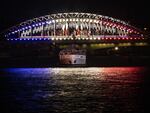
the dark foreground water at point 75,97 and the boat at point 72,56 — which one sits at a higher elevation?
the boat at point 72,56

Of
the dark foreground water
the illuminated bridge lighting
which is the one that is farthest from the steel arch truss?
the dark foreground water

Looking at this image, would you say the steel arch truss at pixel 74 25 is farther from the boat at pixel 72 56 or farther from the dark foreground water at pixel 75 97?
the dark foreground water at pixel 75 97

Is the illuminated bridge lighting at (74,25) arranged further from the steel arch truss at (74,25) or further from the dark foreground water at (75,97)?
the dark foreground water at (75,97)

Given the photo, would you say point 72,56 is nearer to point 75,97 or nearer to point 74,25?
point 74,25

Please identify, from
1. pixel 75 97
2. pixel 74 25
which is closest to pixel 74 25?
pixel 74 25

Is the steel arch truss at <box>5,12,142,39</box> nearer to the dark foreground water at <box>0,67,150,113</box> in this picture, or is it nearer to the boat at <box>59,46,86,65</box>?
the boat at <box>59,46,86,65</box>

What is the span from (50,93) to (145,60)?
81.9 metres

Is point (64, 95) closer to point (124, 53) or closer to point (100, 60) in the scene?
point (100, 60)

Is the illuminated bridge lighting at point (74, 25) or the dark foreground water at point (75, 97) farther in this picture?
the illuminated bridge lighting at point (74, 25)

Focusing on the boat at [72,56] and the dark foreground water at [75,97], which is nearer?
the dark foreground water at [75,97]

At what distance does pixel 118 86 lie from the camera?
229 feet

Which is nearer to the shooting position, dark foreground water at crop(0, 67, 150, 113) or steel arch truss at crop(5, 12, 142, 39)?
dark foreground water at crop(0, 67, 150, 113)

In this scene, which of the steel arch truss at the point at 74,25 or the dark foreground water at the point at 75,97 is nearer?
the dark foreground water at the point at 75,97

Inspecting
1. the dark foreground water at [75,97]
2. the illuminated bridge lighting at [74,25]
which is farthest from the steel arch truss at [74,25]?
the dark foreground water at [75,97]
